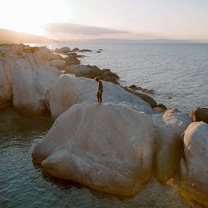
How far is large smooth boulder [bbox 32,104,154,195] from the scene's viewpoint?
20562 millimetres

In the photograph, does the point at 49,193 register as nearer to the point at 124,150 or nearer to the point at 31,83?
the point at 124,150

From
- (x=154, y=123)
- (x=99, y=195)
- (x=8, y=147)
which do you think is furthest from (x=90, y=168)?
(x=8, y=147)

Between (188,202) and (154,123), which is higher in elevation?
(154,123)

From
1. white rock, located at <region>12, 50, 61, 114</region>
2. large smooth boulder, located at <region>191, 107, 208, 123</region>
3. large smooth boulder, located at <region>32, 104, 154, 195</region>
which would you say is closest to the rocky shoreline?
large smooth boulder, located at <region>32, 104, 154, 195</region>

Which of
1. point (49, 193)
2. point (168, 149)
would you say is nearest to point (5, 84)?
point (49, 193)

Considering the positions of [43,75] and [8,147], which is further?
[43,75]

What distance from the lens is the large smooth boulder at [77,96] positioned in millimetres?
31461

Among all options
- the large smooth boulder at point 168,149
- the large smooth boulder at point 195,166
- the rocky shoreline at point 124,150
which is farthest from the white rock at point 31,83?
the large smooth boulder at point 195,166

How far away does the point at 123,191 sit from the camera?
20078mm

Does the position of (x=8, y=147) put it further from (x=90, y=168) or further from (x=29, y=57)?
(x=29, y=57)

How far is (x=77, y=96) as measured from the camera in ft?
103

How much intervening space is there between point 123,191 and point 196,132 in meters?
5.49

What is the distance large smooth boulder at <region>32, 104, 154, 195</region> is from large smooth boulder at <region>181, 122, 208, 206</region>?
231cm

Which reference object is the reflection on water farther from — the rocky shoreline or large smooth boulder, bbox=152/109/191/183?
large smooth boulder, bbox=152/109/191/183
